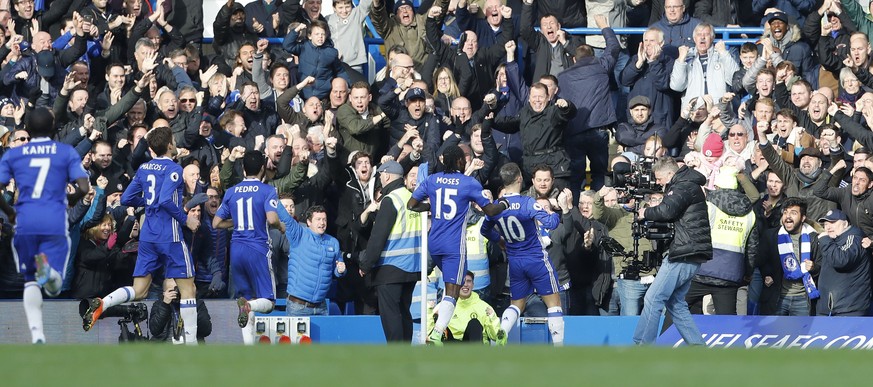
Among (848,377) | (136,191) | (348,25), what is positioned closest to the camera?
(848,377)

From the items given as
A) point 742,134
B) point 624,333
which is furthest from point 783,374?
point 742,134

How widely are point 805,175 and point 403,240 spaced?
14.6 ft

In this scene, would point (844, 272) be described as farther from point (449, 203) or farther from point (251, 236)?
point (251, 236)

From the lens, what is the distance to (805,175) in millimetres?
15469

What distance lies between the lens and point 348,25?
61.5 ft

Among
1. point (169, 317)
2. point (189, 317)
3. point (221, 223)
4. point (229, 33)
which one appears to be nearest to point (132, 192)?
point (221, 223)

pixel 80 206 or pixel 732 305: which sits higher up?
pixel 80 206

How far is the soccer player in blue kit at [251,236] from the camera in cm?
1369

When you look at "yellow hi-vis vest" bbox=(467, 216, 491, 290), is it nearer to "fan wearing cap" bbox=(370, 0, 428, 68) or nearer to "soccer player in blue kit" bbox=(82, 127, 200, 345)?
"soccer player in blue kit" bbox=(82, 127, 200, 345)

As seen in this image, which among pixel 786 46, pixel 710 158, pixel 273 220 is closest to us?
pixel 273 220

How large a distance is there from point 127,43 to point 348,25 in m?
2.78

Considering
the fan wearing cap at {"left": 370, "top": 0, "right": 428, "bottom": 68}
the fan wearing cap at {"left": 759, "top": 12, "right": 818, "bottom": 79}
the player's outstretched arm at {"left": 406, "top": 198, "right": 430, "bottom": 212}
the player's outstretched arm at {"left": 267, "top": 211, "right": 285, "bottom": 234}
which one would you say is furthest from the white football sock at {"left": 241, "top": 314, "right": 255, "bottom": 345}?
the fan wearing cap at {"left": 759, "top": 12, "right": 818, "bottom": 79}

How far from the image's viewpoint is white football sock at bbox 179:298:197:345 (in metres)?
13.6

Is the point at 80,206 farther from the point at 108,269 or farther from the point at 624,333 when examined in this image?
the point at 624,333
